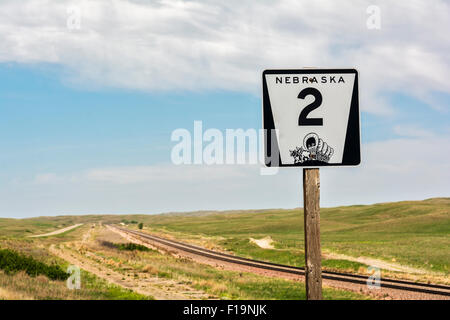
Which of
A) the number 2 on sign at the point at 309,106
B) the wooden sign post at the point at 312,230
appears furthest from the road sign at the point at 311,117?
the wooden sign post at the point at 312,230

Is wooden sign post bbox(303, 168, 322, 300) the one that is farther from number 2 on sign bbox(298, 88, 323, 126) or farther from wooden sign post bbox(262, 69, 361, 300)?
number 2 on sign bbox(298, 88, 323, 126)

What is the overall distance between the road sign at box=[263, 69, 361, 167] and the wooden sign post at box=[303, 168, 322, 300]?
0.72 ft

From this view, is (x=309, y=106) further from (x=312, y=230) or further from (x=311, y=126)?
(x=312, y=230)

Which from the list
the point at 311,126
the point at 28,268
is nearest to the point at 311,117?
the point at 311,126

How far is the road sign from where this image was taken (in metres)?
6.37

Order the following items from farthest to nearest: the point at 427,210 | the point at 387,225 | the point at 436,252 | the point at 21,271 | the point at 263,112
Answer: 1. the point at 427,210
2. the point at 387,225
3. the point at 436,252
4. the point at 21,271
5. the point at 263,112

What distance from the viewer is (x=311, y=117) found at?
6.43 meters

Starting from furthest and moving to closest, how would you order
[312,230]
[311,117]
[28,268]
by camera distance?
[28,268] < [311,117] < [312,230]

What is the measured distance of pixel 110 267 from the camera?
3472 centimetres

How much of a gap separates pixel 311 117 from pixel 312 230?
1477 mm
